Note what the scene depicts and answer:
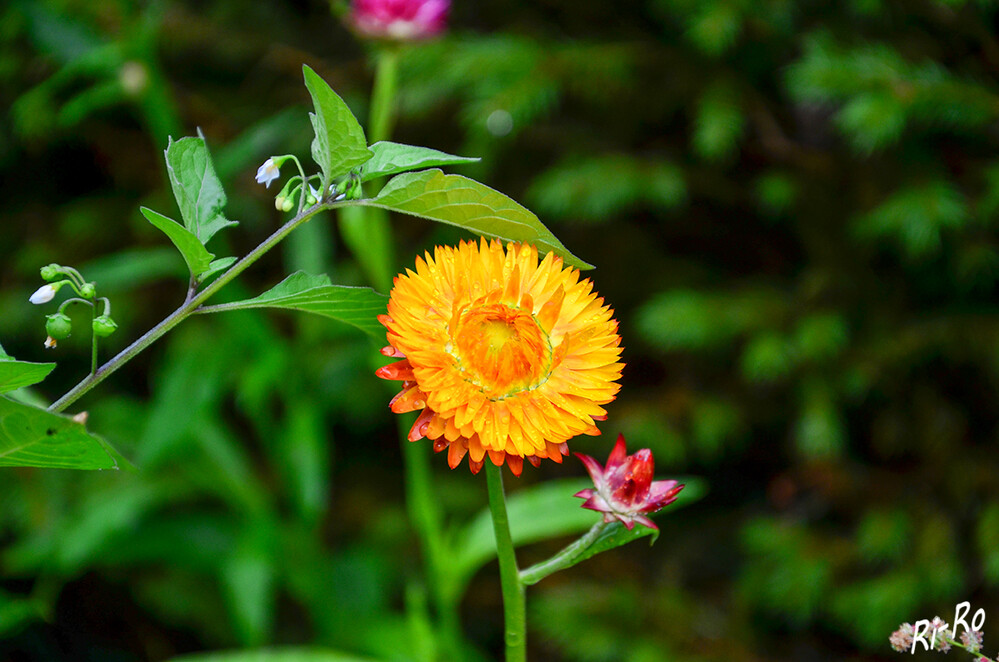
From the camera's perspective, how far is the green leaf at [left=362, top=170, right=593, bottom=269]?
12.2 inches

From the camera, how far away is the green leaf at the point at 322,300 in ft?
1.05

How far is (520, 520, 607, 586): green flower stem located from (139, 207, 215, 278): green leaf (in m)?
0.18

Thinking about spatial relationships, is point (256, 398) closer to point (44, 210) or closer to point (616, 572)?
point (616, 572)

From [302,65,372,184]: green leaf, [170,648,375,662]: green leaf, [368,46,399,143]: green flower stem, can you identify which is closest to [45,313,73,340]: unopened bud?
[302,65,372,184]: green leaf

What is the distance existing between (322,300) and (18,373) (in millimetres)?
108

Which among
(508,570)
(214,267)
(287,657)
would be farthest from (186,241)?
(287,657)

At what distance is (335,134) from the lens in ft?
1.02

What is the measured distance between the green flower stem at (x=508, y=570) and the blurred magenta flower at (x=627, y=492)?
37mm

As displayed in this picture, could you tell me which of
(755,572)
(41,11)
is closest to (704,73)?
(755,572)

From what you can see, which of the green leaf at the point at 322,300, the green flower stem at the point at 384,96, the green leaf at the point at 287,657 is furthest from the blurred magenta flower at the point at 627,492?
the green flower stem at the point at 384,96

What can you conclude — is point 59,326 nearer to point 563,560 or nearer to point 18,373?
point 18,373

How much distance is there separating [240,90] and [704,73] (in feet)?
2.74

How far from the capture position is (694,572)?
1.29 metres

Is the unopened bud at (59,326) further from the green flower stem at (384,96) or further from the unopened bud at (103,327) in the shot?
the green flower stem at (384,96)
